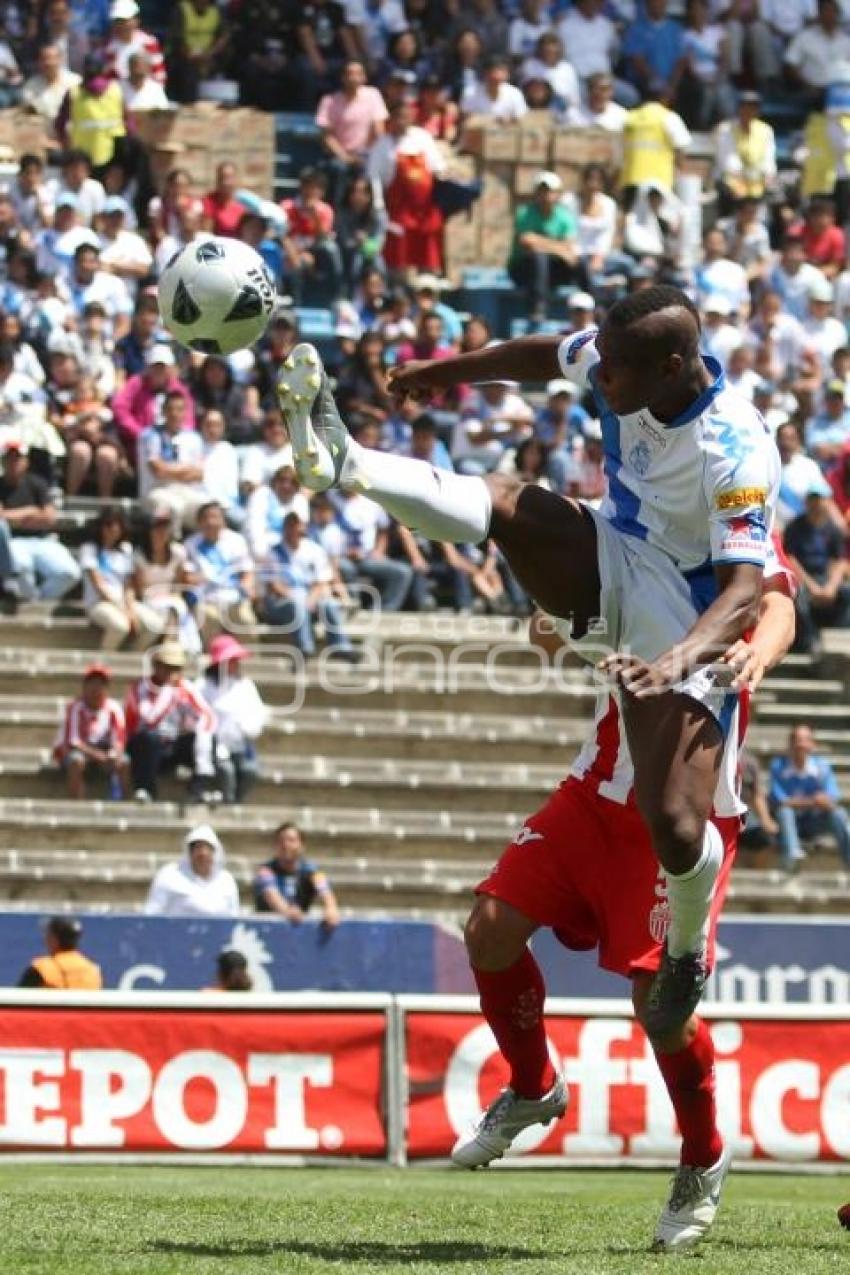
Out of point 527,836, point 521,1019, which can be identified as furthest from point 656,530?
point 521,1019

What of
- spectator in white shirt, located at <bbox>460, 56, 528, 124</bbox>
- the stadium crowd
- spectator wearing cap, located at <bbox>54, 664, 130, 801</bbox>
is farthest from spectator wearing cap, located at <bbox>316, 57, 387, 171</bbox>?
A: spectator wearing cap, located at <bbox>54, 664, 130, 801</bbox>

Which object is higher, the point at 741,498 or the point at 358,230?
the point at 358,230

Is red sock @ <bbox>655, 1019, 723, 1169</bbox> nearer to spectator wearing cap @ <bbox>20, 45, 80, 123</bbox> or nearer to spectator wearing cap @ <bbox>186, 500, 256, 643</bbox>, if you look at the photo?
spectator wearing cap @ <bbox>186, 500, 256, 643</bbox>

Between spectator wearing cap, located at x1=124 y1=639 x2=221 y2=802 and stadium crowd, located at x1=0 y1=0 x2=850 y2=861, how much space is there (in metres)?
0.02

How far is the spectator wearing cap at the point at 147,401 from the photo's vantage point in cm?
2114

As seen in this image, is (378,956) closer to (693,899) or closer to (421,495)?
(693,899)

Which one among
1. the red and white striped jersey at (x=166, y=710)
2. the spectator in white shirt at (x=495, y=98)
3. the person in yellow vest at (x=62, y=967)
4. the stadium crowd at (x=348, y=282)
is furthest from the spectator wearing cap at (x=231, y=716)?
the spectator in white shirt at (x=495, y=98)

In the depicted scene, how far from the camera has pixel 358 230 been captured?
24328 mm

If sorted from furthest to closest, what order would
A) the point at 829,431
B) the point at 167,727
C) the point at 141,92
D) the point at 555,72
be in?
1. the point at 555,72
2. the point at 141,92
3. the point at 829,431
4. the point at 167,727

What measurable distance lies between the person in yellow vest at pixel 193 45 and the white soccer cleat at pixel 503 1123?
17519 millimetres

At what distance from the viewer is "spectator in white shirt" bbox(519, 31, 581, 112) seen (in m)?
26.2

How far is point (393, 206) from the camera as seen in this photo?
81.0 ft

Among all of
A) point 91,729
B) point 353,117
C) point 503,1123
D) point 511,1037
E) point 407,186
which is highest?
point 353,117

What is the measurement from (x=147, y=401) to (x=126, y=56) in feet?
14.7
